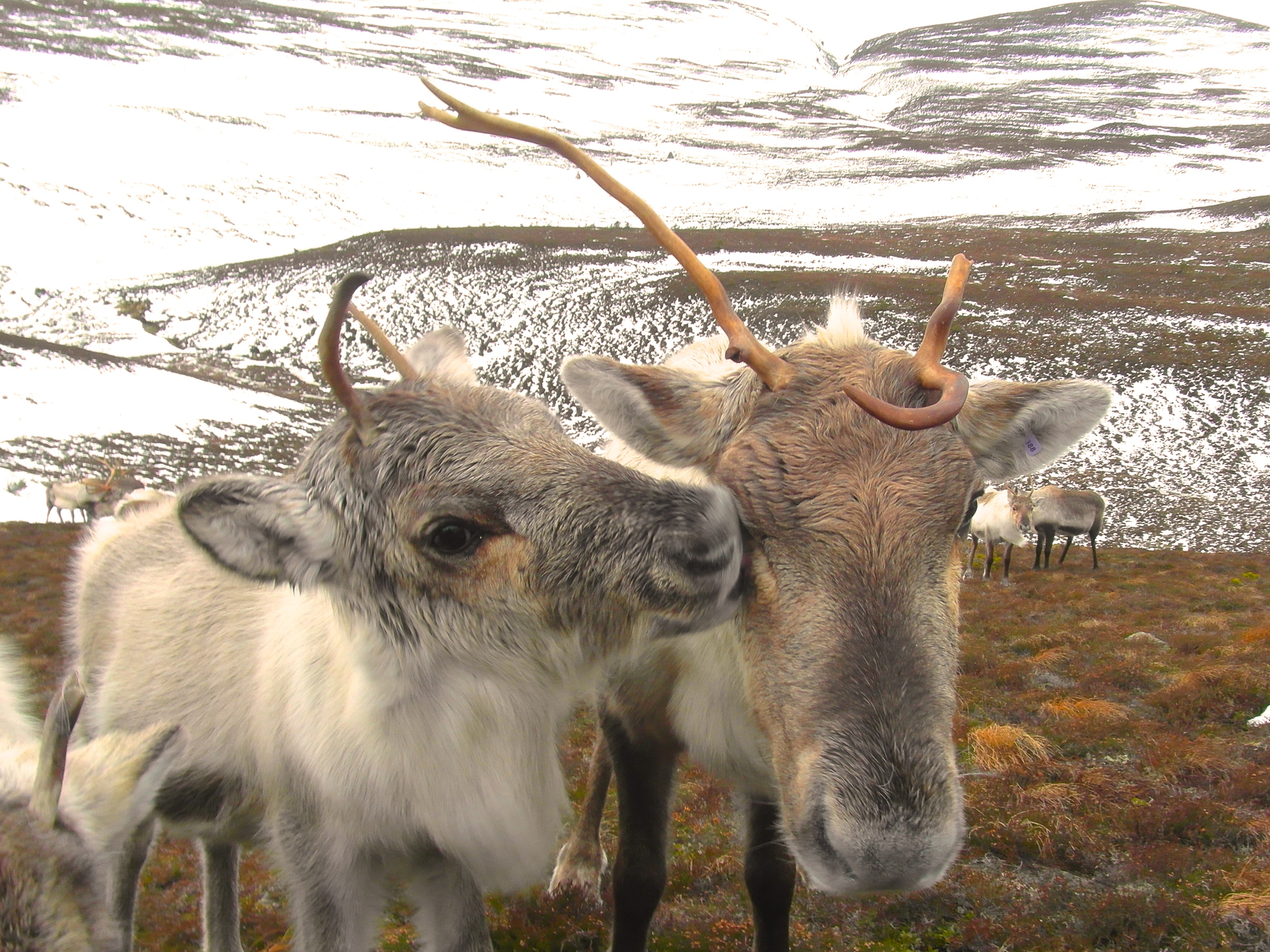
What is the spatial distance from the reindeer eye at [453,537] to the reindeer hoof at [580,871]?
3668mm

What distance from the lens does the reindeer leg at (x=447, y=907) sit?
3.44 meters

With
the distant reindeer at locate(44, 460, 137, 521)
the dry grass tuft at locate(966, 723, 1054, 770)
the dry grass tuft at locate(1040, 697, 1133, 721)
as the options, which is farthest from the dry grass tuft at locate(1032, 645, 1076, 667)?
the distant reindeer at locate(44, 460, 137, 521)

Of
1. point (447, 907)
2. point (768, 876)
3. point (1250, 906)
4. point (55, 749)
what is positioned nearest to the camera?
point (55, 749)

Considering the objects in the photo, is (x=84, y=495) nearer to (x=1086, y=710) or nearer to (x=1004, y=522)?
(x=1004, y=522)

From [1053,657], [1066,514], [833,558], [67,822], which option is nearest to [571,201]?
[1066,514]

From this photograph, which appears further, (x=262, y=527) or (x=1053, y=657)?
(x=1053, y=657)

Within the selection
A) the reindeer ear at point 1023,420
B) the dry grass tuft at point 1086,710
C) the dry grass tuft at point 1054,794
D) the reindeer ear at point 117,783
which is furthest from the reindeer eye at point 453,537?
the dry grass tuft at point 1086,710

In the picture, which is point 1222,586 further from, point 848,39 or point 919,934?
point 848,39

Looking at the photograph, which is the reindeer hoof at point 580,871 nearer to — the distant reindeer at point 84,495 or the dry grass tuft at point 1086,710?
the dry grass tuft at point 1086,710

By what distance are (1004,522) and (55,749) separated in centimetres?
2366

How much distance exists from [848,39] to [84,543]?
21658 centimetres

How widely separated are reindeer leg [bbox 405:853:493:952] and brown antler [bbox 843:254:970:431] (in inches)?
96.8

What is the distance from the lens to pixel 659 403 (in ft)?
11.3

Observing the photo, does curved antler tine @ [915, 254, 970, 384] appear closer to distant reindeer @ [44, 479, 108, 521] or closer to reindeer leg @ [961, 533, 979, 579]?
reindeer leg @ [961, 533, 979, 579]
